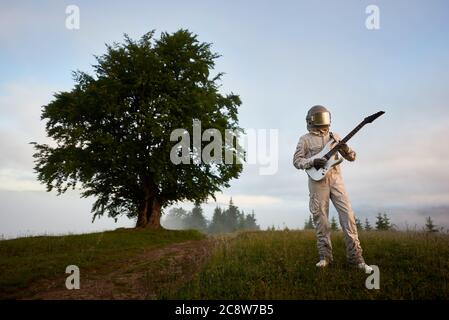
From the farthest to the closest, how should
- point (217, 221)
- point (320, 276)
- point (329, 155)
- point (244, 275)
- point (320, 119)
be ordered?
point (217, 221) → point (320, 119) → point (329, 155) → point (244, 275) → point (320, 276)

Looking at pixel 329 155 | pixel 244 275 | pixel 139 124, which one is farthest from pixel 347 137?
pixel 139 124

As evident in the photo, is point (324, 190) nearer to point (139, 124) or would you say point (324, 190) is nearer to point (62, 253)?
point (62, 253)

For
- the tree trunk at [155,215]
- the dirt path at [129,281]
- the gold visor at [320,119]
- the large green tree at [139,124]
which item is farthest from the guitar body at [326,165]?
the tree trunk at [155,215]

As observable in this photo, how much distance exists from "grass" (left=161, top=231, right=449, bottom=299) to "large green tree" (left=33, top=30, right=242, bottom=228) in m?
10.3

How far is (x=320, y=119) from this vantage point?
279 inches

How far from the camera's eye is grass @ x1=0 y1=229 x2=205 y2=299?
297 inches

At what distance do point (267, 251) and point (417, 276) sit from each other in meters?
3.78

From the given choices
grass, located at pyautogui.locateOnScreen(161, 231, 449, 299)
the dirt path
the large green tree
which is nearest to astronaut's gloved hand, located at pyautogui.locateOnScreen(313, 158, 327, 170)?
grass, located at pyautogui.locateOnScreen(161, 231, 449, 299)

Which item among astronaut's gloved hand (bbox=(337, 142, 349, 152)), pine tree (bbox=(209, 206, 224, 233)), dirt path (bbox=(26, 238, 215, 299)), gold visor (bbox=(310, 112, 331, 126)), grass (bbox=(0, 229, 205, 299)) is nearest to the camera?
dirt path (bbox=(26, 238, 215, 299))

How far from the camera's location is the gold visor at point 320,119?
7086 mm

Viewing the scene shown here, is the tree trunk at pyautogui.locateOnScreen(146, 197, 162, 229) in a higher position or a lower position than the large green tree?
lower

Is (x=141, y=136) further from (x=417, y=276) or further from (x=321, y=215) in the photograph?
(x=417, y=276)

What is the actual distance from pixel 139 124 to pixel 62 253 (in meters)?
8.27

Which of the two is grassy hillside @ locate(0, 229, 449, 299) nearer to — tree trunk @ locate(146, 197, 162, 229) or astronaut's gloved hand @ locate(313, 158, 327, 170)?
astronaut's gloved hand @ locate(313, 158, 327, 170)
